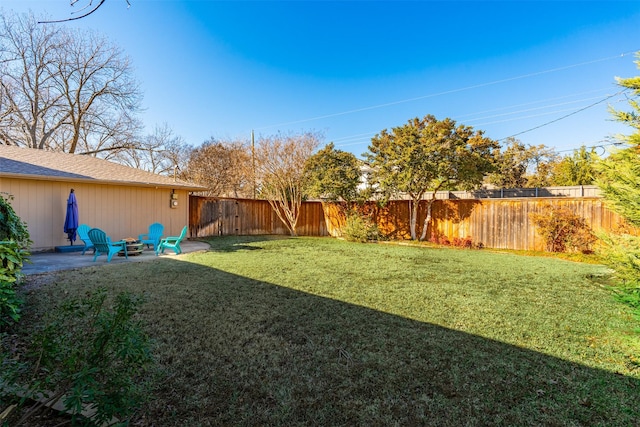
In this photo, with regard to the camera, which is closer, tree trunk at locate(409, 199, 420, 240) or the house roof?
the house roof

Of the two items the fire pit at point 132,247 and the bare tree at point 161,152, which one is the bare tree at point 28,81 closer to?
the bare tree at point 161,152

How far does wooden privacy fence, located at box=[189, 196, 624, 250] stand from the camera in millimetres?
9710

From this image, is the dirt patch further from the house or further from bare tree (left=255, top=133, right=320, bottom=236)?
bare tree (left=255, top=133, right=320, bottom=236)

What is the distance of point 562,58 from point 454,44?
14.9 ft

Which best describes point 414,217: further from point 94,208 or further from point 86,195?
point 86,195

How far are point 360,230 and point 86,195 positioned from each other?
9495mm

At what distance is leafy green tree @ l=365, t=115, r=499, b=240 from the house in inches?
310

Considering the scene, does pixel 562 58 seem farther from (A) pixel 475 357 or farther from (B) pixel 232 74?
(A) pixel 475 357

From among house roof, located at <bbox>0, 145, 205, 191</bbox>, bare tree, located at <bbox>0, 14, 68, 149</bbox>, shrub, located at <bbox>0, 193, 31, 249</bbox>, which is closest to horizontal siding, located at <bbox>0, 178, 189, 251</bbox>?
house roof, located at <bbox>0, 145, 205, 191</bbox>

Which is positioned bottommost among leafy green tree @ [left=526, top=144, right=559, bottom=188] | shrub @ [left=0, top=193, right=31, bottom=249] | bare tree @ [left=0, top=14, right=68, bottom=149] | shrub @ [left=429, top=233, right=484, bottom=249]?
shrub @ [left=429, top=233, right=484, bottom=249]

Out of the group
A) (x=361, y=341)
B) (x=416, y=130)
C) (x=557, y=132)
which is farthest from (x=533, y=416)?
(x=557, y=132)

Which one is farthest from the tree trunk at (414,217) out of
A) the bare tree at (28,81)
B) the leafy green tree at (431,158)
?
the bare tree at (28,81)

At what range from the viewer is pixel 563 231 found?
948 centimetres

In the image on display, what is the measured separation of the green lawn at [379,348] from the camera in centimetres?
205
